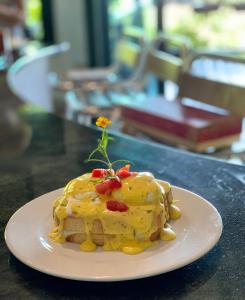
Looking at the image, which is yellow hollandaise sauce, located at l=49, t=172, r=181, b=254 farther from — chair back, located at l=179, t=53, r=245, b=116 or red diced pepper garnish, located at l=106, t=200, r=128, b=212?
chair back, located at l=179, t=53, r=245, b=116

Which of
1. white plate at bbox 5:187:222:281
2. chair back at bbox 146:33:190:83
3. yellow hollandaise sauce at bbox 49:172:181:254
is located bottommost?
chair back at bbox 146:33:190:83

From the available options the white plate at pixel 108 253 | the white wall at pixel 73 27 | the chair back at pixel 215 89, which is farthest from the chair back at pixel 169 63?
the white wall at pixel 73 27

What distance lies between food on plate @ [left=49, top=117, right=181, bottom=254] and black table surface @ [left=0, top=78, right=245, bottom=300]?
0.06 metres

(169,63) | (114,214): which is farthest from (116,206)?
(169,63)

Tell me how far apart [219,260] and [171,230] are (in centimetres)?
7

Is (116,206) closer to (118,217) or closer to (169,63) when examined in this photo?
(118,217)

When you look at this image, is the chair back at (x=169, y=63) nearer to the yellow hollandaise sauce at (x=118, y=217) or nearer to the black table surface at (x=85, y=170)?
the black table surface at (x=85, y=170)

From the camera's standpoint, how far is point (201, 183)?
37.6 inches

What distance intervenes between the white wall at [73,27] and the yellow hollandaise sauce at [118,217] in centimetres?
346

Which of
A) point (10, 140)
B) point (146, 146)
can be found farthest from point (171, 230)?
point (10, 140)

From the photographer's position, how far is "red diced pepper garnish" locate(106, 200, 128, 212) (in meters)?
0.68

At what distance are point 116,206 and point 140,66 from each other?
7.01 feet

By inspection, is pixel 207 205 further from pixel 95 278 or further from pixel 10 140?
pixel 10 140

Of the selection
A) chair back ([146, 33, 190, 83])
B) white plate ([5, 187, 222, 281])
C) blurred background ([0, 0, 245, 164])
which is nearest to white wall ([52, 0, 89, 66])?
blurred background ([0, 0, 245, 164])
